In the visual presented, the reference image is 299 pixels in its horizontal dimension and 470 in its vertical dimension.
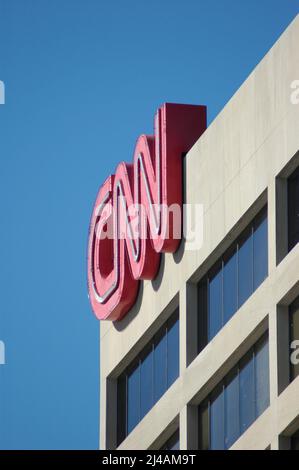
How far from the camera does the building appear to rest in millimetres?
47562

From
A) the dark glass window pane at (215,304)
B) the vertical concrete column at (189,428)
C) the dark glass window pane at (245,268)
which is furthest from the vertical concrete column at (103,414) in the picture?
the dark glass window pane at (245,268)

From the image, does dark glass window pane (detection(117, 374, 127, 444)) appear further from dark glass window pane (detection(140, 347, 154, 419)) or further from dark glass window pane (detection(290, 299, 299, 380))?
dark glass window pane (detection(290, 299, 299, 380))

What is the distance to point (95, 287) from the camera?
63281 millimetres

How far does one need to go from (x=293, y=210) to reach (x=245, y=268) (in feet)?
12.1

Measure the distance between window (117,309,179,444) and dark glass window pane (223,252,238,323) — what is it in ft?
13.9

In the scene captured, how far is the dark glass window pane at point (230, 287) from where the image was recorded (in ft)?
171

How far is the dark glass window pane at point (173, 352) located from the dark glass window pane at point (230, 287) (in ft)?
13.8

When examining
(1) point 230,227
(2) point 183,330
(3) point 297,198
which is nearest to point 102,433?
(2) point 183,330

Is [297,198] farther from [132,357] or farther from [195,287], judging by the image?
[132,357]

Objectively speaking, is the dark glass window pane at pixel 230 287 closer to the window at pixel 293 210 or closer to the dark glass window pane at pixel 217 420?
the dark glass window pane at pixel 217 420

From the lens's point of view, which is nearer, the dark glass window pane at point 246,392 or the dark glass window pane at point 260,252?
the dark glass window pane at point 260,252

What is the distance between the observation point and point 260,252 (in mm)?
49938

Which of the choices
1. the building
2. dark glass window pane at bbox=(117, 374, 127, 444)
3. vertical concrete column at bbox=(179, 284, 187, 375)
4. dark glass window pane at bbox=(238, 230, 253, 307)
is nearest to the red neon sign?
the building
